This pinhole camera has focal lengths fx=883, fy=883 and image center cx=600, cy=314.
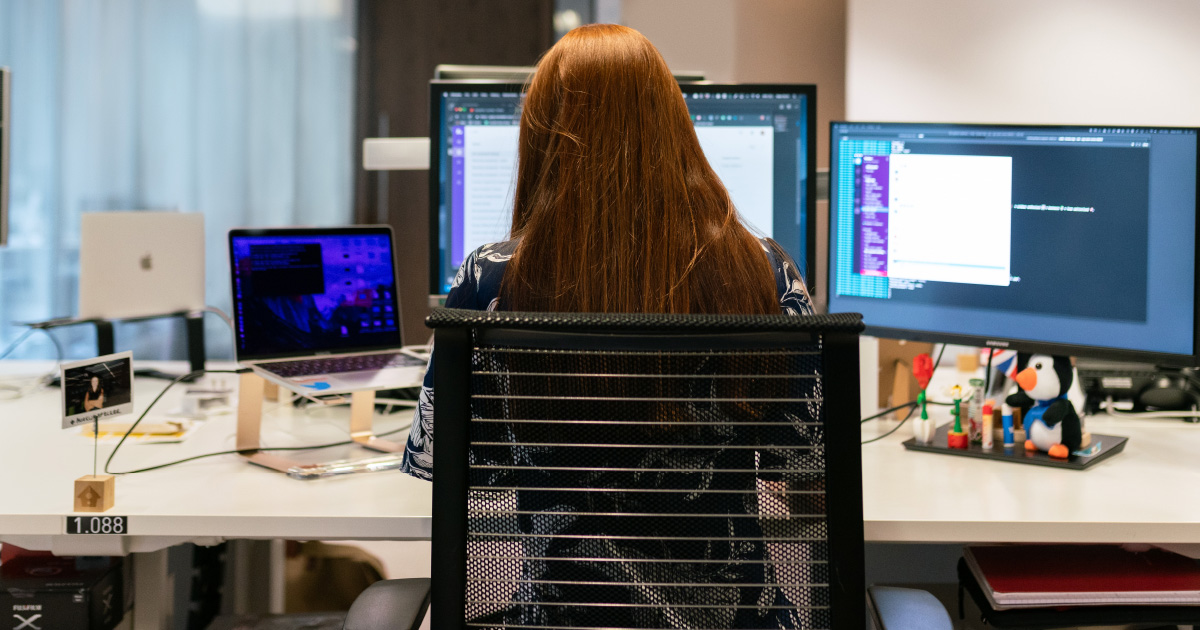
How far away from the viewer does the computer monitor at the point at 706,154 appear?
1.49 m

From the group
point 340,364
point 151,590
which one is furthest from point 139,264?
point 151,590

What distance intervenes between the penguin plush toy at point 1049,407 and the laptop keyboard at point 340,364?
0.95 m

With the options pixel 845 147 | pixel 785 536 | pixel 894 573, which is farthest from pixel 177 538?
pixel 894 573

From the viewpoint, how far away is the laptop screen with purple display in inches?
55.6

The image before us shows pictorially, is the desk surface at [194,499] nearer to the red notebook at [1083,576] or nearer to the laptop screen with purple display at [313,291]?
the laptop screen with purple display at [313,291]

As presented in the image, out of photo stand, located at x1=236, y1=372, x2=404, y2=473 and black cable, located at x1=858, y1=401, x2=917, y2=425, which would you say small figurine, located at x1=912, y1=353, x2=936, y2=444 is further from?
photo stand, located at x1=236, y1=372, x2=404, y2=473

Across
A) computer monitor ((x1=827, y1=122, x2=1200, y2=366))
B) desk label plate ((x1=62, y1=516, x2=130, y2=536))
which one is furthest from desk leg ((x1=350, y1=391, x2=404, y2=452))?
computer monitor ((x1=827, y1=122, x2=1200, y2=366))

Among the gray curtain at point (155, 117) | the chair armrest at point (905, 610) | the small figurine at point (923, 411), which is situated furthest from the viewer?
the gray curtain at point (155, 117)

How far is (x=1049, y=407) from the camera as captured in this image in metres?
1.27

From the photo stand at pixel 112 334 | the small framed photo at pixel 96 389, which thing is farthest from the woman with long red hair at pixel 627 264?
the photo stand at pixel 112 334

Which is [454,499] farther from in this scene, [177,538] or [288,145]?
[288,145]

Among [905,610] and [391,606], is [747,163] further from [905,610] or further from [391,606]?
[391,606]

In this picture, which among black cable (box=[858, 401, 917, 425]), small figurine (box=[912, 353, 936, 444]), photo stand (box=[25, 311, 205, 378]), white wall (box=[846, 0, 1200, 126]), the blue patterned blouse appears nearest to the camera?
the blue patterned blouse

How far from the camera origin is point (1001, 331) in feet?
4.33
